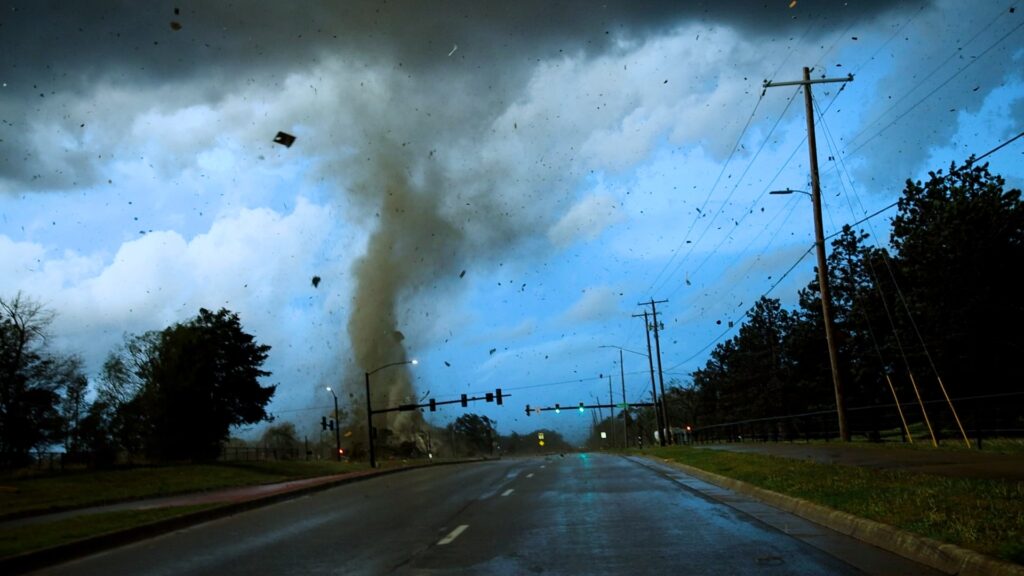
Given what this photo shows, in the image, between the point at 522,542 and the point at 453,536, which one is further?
the point at 453,536

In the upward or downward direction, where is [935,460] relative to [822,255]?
downward

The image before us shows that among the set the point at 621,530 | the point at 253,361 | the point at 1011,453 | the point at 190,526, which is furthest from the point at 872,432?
the point at 253,361

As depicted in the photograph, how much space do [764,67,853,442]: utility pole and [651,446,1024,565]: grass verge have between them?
471 inches

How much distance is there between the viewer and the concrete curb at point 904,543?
268 inches

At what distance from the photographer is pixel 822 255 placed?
2967 centimetres

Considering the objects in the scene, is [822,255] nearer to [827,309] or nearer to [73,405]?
[827,309]

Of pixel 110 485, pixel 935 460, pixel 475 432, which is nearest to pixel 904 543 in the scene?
pixel 935 460

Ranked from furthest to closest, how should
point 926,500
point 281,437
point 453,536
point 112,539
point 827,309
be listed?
point 281,437 < point 827,309 < point 112,539 < point 453,536 < point 926,500

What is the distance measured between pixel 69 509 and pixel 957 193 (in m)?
43.7

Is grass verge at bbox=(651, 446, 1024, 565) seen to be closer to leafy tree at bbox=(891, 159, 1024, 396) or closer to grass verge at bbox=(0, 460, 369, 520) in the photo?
grass verge at bbox=(0, 460, 369, 520)

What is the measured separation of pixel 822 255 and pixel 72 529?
25.2 meters

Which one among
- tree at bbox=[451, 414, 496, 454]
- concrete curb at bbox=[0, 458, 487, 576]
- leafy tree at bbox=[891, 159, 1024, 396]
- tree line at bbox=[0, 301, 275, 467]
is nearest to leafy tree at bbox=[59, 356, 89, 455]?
tree line at bbox=[0, 301, 275, 467]

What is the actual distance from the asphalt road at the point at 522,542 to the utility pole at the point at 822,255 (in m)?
13.0

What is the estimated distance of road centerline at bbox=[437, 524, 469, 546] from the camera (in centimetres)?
1071
